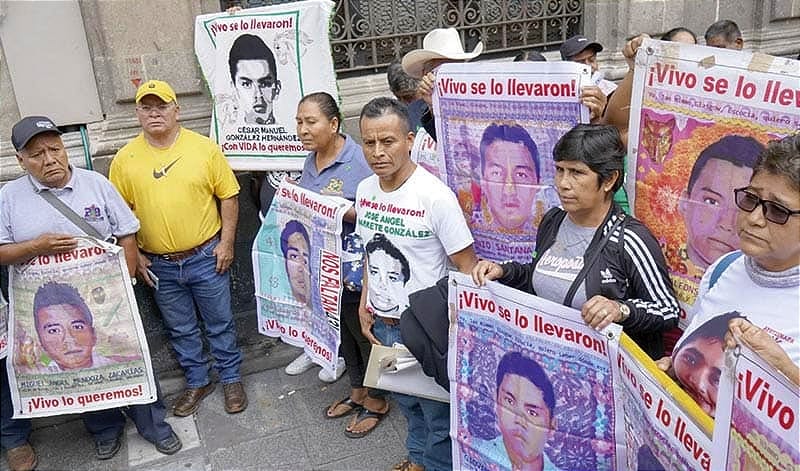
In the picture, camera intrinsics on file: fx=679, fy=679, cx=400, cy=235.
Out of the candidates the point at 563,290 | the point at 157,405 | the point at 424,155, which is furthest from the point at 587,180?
the point at 157,405

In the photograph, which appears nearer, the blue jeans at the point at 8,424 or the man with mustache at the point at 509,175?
the man with mustache at the point at 509,175

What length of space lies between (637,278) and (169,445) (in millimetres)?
2898

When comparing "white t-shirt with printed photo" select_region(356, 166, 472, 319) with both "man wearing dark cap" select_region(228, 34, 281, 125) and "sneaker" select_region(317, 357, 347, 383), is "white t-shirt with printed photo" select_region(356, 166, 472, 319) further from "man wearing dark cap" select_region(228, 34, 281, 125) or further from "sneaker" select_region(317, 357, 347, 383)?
"sneaker" select_region(317, 357, 347, 383)

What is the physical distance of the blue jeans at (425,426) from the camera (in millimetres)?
3025

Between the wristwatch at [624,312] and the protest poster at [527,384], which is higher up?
the wristwatch at [624,312]

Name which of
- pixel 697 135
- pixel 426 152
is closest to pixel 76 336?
pixel 426 152

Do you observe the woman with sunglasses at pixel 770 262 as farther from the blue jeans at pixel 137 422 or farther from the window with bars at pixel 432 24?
the window with bars at pixel 432 24

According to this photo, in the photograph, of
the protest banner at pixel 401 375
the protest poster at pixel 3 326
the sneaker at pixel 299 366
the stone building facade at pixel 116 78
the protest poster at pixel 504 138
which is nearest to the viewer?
the protest poster at pixel 504 138

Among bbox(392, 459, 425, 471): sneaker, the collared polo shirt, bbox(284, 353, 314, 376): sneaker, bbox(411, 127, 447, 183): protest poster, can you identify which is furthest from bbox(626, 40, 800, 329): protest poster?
Result: bbox(284, 353, 314, 376): sneaker

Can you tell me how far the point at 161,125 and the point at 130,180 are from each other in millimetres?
358

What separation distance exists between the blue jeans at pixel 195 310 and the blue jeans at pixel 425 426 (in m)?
1.36

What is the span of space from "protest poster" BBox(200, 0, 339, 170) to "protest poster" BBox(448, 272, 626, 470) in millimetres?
2014

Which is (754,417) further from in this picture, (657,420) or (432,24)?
(432,24)

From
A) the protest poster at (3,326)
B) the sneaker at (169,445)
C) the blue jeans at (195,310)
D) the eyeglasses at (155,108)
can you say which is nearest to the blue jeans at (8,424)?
the protest poster at (3,326)
